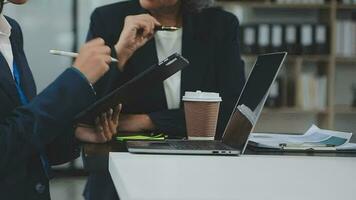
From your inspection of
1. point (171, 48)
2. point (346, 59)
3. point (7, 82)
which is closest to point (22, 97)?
point (7, 82)

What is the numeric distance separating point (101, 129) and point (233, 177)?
584 millimetres

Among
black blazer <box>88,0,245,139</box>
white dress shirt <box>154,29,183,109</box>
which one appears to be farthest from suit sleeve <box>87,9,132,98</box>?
white dress shirt <box>154,29,183,109</box>

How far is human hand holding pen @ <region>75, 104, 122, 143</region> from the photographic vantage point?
4.76 feet

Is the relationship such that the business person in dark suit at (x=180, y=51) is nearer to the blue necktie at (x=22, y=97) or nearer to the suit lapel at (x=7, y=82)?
the blue necktie at (x=22, y=97)

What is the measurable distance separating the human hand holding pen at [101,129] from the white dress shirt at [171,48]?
457 mm

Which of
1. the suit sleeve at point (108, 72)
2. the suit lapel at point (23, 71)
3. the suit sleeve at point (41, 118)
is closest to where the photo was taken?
the suit sleeve at point (41, 118)

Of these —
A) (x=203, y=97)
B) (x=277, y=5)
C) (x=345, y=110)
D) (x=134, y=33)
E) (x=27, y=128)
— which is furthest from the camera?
(x=345, y=110)

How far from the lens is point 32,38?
17.1 ft

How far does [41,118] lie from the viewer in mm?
1155

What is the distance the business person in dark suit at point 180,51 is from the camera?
1.87 metres

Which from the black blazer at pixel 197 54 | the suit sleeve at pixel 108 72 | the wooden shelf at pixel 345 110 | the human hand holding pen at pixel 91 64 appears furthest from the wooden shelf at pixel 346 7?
the human hand holding pen at pixel 91 64

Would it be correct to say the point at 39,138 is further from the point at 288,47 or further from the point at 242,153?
the point at 288,47

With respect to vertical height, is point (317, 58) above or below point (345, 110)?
above

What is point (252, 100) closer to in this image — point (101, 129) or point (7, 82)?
point (101, 129)
